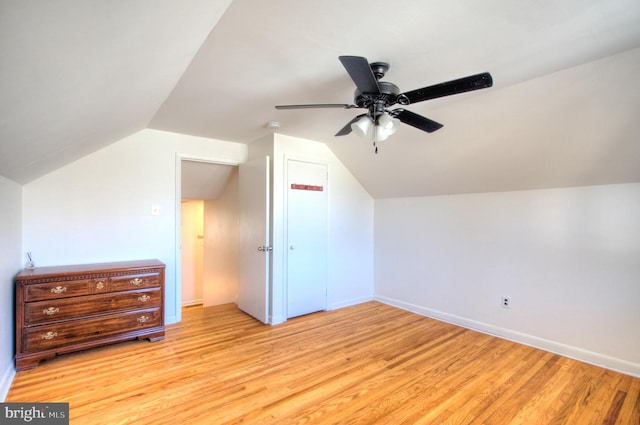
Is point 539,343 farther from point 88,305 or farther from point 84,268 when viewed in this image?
point 84,268

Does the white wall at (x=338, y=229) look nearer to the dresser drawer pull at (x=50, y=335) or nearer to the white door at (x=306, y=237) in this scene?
the white door at (x=306, y=237)

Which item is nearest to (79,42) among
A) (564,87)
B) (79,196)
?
(79,196)

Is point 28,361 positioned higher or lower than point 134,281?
lower

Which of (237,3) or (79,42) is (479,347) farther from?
(79,42)

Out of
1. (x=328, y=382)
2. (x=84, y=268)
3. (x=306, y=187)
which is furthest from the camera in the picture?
(x=306, y=187)

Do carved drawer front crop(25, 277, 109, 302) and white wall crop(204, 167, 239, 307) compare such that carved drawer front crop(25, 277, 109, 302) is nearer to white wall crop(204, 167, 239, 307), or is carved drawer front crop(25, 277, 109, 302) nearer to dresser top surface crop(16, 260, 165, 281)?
dresser top surface crop(16, 260, 165, 281)

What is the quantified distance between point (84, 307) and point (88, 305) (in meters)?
0.03

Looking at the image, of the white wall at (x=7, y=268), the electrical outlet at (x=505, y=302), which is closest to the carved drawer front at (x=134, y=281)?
the white wall at (x=7, y=268)

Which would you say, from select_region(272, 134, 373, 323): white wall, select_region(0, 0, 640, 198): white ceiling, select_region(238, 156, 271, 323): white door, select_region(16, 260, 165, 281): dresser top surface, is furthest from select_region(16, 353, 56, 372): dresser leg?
select_region(272, 134, 373, 323): white wall

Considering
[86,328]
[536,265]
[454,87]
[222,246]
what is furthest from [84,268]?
[536,265]

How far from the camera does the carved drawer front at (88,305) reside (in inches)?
95.7

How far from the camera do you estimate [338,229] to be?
421cm

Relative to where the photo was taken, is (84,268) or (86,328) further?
(84,268)

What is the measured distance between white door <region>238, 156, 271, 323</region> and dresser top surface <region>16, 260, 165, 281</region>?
1.07 meters
